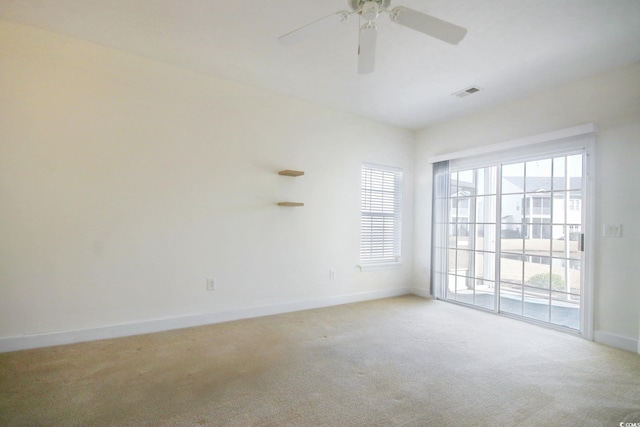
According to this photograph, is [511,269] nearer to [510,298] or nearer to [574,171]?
[510,298]

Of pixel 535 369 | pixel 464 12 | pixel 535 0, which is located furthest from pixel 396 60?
pixel 535 369

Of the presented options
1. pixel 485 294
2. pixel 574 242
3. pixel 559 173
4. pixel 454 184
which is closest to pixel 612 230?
pixel 574 242

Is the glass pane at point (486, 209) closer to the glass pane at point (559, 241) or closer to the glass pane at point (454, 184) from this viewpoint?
the glass pane at point (454, 184)

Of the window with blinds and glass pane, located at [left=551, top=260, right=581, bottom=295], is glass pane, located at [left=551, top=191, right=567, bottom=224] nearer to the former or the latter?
glass pane, located at [left=551, top=260, right=581, bottom=295]

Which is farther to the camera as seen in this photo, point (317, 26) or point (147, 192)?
point (147, 192)

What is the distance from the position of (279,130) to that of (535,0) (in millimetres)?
2814

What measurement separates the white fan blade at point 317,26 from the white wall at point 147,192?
1846 millimetres

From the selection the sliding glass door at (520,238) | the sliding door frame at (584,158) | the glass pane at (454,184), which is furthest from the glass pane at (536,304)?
the glass pane at (454,184)

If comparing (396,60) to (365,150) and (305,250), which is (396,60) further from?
(305,250)

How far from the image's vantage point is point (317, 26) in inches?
79.6

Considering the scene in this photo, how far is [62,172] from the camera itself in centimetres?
294

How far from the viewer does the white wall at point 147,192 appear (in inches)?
110

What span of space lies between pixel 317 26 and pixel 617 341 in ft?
13.2

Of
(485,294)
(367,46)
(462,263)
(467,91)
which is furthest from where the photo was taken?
(462,263)
